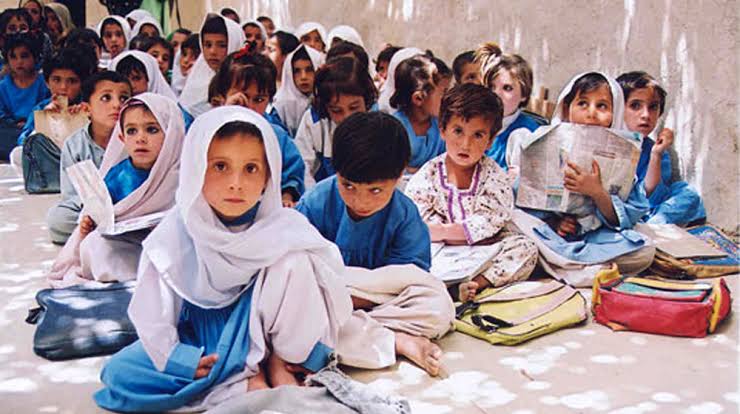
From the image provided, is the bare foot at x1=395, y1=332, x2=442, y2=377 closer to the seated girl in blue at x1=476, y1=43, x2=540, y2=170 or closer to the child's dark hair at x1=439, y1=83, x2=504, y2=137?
the child's dark hair at x1=439, y1=83, x2=504, y2=137

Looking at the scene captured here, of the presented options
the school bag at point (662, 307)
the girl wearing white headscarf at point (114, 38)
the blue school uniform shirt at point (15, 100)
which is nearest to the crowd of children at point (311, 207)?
the school bag at point (662, 307)

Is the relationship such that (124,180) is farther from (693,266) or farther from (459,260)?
(693,266)

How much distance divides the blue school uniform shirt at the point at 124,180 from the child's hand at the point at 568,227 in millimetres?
2161

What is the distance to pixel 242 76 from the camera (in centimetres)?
460

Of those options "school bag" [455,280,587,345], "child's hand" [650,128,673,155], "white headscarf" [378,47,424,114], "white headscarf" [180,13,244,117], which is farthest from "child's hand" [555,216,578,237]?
"white headscarf" [180,13,244,117]

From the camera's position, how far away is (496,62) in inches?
209

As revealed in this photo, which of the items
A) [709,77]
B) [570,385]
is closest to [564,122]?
[709,77]

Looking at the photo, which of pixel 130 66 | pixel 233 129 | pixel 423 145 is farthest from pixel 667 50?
pixel 130 66

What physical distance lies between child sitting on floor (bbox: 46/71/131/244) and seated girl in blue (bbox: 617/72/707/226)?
3.03 m

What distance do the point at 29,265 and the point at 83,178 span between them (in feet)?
2.68

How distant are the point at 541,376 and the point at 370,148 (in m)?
1.10

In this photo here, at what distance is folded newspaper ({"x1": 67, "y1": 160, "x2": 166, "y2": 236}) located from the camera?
376 cm

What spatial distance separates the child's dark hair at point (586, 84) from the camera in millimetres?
4277

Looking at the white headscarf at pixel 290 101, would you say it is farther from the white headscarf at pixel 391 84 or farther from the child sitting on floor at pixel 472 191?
the child sitting on floor at pixel 472 191
